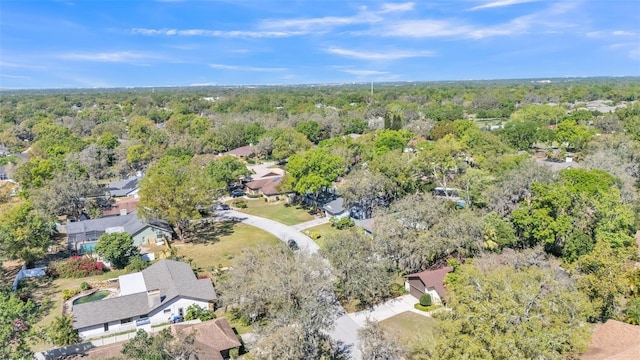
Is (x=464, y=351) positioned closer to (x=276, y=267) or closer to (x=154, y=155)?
(x=276, y=267)

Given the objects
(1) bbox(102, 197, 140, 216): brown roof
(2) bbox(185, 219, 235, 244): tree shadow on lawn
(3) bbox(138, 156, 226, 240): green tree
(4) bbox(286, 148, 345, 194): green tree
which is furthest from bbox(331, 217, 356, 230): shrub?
(1) bbox(102, 197, 140, 216): brown roof

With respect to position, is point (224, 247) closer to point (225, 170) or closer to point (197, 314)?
point (197, 314)

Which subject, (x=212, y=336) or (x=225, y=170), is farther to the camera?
(x=225, y=170)

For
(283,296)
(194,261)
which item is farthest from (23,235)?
(283,296)

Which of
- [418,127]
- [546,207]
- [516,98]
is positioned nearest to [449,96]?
[516,98]

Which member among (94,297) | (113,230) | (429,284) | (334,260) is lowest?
(94,297)

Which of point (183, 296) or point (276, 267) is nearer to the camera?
point (276, 267)
